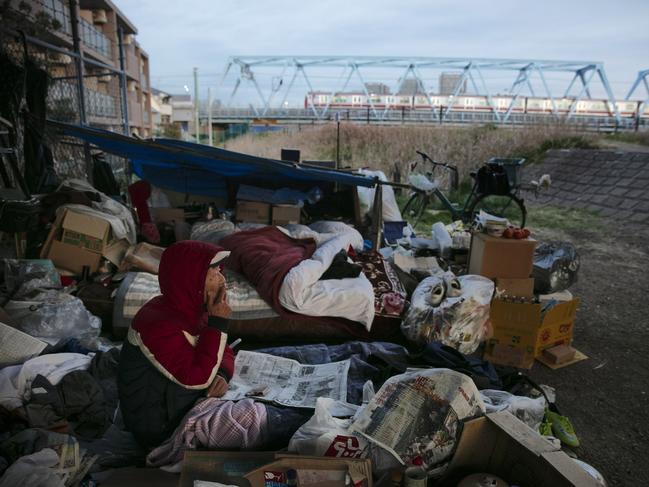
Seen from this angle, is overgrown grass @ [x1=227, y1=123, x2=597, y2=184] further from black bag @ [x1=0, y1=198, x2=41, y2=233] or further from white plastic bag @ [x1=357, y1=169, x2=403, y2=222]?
black bag @ [x1=0, y1=198, x2=41, y2=233]

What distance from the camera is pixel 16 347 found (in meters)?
2.36

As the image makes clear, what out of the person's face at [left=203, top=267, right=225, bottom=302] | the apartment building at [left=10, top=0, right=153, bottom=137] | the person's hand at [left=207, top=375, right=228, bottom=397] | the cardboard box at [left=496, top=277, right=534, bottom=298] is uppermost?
the apartment building at [left=10, top=0, right=153, bottom=137]

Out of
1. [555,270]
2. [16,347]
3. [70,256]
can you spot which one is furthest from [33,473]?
[555,270]

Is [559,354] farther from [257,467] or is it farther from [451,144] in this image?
[451,144]

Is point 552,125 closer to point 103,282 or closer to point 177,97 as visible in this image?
point 103,282

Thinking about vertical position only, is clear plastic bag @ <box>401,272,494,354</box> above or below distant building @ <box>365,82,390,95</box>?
below

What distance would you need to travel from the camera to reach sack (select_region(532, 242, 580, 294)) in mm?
3387

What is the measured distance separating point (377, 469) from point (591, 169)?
32.4 feet

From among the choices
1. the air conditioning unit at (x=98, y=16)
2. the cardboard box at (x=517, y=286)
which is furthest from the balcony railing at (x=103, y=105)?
the air conditioning unit at (x=98, y=16)

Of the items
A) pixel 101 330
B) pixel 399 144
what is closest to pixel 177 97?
pixel 399 144

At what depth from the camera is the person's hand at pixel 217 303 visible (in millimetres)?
1822

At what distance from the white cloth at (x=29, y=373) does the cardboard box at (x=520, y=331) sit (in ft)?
8.14

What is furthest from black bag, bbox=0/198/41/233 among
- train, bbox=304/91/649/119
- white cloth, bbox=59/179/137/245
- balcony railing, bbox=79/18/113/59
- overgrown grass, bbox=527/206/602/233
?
train, bbox=304/91/649/119

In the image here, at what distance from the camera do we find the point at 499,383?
234 cm
